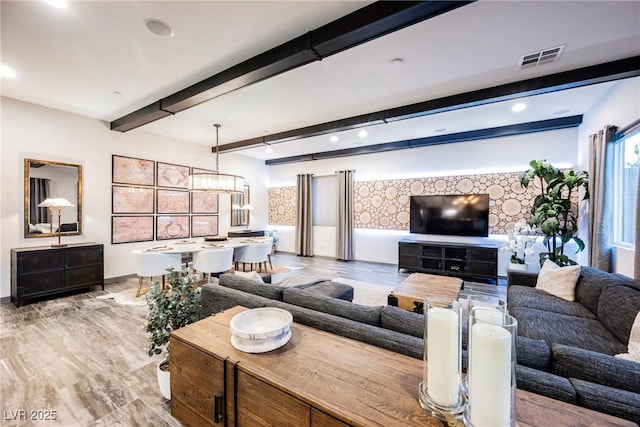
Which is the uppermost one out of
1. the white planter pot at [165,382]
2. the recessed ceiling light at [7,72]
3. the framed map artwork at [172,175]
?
the recessed ceiling light at [7,72]

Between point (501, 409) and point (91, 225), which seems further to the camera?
point (91, 225)

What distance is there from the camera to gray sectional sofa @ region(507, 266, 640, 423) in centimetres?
92

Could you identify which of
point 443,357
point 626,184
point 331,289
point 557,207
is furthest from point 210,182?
point 626,184

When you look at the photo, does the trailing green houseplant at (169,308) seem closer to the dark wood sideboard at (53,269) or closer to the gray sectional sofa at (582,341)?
the gray sectional sofa at (582,341)

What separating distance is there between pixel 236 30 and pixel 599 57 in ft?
12.0

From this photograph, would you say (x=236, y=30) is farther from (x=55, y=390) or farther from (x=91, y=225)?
(x=91, y=225)

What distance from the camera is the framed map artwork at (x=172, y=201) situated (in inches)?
220

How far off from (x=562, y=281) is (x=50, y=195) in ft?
23.8

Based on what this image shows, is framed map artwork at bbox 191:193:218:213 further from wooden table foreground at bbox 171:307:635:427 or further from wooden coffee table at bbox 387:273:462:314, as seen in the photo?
wooden table foreground at bbox 171:307:635:427

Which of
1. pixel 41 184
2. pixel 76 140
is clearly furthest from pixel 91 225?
pixel 76 140

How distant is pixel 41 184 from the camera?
13.4ft

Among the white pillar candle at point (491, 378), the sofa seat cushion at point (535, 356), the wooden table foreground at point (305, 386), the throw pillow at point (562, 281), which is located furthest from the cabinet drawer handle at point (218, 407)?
the throw pillow at point (562, 281)

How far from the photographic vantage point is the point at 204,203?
6465 mm

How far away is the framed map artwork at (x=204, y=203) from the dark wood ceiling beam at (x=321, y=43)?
3.17m
